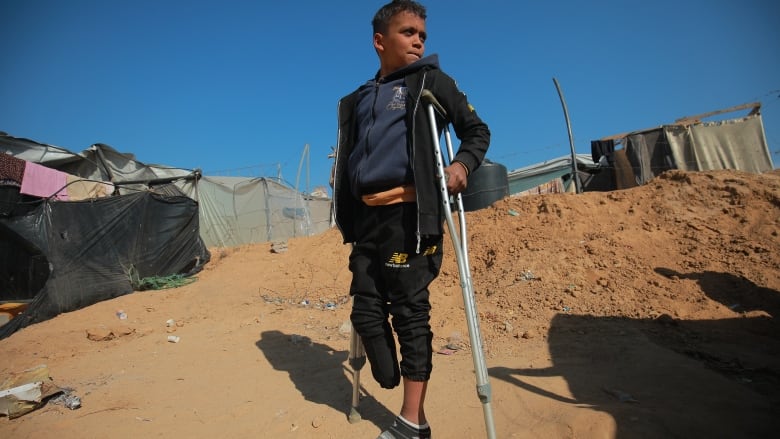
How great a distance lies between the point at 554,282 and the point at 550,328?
3.15ft

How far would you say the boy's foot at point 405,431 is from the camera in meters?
1.59

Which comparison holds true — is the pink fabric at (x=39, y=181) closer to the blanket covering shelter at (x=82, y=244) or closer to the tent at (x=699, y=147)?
the blanket covering shelter at (x=82, y=244)

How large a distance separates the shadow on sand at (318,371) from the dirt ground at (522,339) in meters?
0.02

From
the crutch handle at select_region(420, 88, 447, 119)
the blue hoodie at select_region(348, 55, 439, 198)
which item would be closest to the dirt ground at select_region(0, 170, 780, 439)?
the blue hoodie at select_region(348, 55, 439, 198)

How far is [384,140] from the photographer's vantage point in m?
1.84

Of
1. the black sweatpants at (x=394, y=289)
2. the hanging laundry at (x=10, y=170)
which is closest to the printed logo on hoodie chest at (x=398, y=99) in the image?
the black sweatpants at (x=394, y=289)

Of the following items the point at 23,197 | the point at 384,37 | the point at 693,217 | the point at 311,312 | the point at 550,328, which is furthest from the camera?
the point at 23,197

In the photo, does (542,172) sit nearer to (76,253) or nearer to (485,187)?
(485,187)

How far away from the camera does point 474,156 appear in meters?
1.77

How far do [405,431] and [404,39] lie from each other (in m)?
1.78

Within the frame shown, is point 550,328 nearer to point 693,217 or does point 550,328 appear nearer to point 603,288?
point 603,288

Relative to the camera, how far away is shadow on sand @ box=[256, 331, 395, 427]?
206 centimetres

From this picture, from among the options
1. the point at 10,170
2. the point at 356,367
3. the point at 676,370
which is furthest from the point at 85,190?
the point at 676,370

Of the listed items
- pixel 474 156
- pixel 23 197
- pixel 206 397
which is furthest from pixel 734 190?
pixel 23 197
